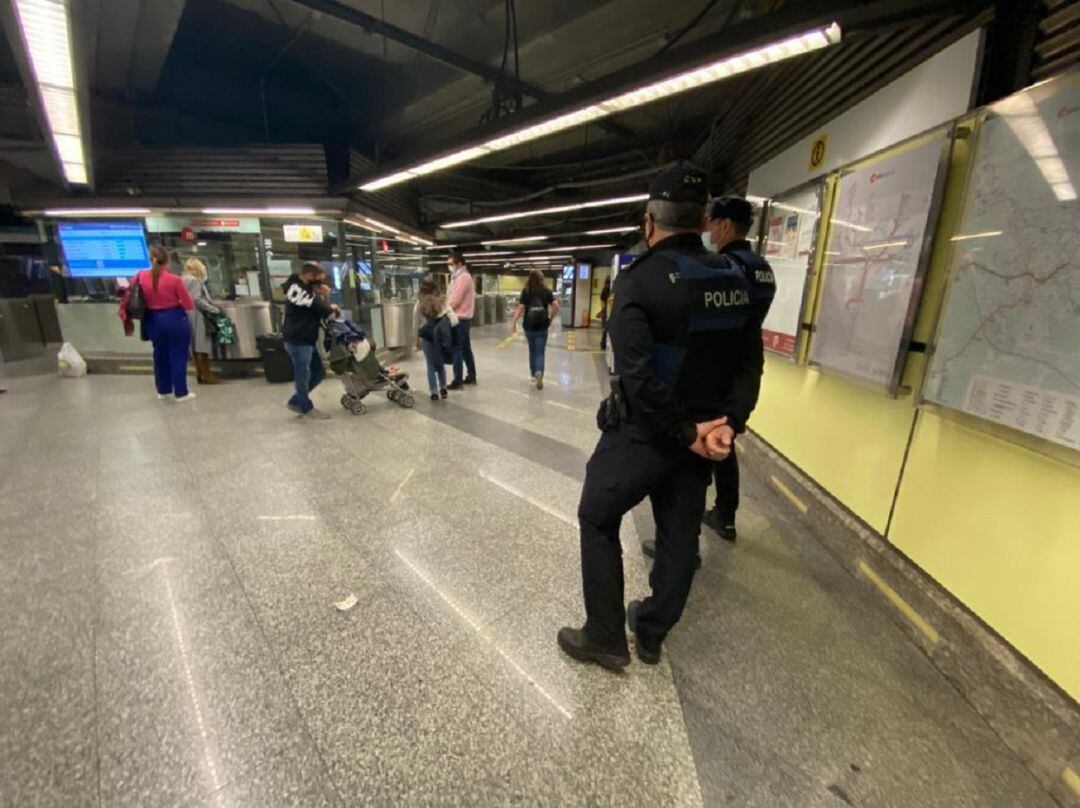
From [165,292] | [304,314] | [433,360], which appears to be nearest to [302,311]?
[304,314]

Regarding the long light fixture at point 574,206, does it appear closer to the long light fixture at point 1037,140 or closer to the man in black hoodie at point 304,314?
the man in black hoodie at point 304,314

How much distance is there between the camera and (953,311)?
1670 mm

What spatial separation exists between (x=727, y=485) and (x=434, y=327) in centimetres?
381

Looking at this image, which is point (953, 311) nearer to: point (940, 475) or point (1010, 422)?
point (1010, 422)

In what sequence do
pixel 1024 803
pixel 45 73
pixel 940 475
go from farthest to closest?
pixel 45 73
pixel 940 475
pixel 1024 803

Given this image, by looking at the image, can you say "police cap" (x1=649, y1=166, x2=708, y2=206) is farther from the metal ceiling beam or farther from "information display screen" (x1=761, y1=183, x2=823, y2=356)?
the metal ceiling beam

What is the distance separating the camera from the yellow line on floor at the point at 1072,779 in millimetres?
1168

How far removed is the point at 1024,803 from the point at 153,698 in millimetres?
2677

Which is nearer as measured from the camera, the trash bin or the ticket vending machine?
the trash bin

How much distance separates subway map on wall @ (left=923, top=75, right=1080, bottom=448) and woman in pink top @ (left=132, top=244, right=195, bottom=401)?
243 inches

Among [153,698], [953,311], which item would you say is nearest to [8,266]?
[153,698]

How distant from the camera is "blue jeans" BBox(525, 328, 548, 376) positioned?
5742 millimetres

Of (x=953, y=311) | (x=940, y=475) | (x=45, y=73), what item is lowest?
(x=940, y=475)

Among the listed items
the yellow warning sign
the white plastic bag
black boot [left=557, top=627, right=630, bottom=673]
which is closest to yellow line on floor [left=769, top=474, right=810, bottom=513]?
black boot [left=557, top=627, right=630, bottom=673]
